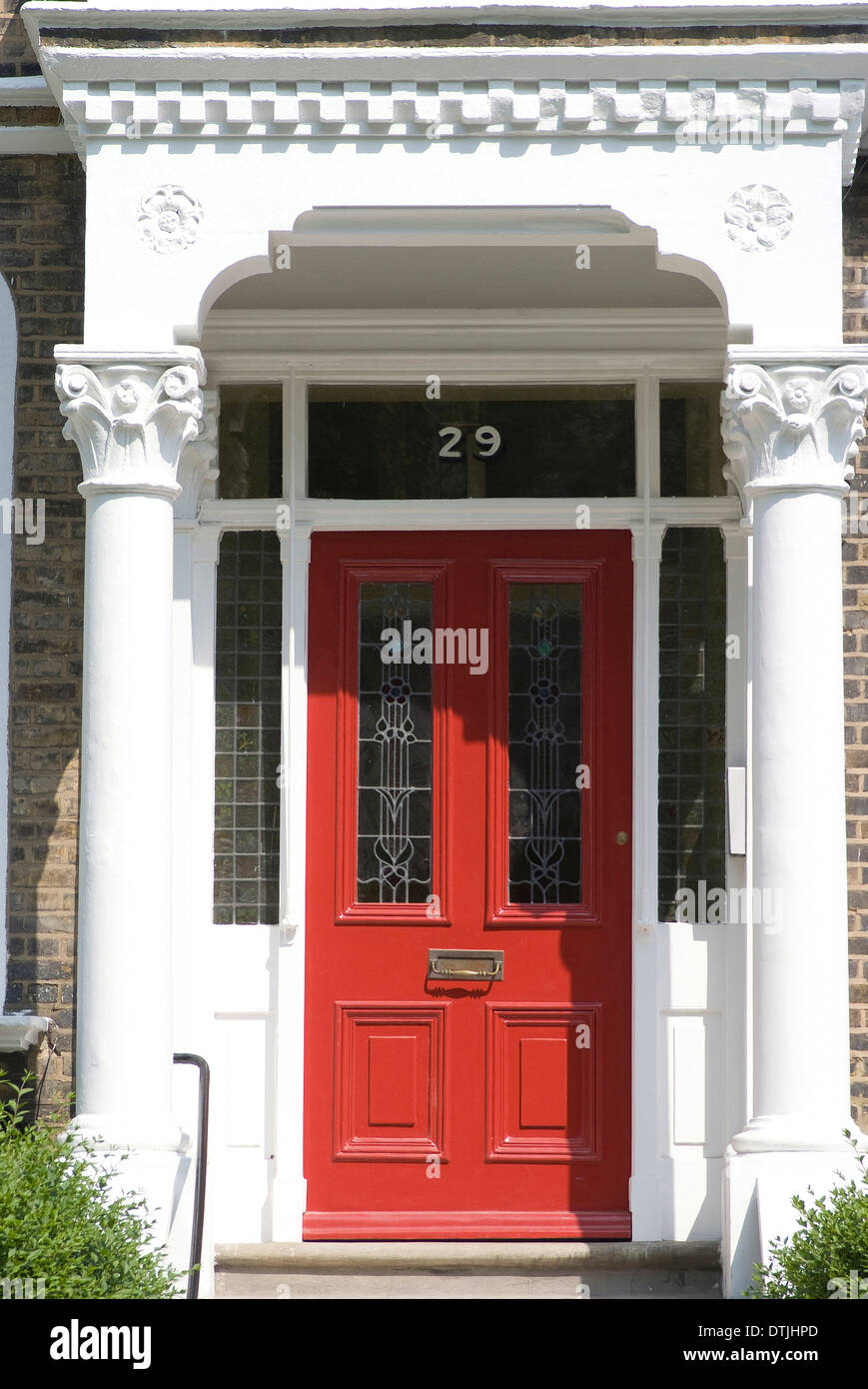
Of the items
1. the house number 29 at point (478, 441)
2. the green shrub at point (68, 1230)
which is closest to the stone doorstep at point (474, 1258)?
the green shrub at point (68, 1230)

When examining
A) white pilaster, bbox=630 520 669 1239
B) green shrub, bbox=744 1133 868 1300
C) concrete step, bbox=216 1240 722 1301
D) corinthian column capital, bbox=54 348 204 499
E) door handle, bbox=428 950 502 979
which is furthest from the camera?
door handle, bbox=428 950 502 979

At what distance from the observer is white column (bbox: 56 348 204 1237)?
15.4 feet

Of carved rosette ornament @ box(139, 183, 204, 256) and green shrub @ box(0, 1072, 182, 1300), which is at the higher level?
carved rosette ornament @ box(139, 183, 204, 256)

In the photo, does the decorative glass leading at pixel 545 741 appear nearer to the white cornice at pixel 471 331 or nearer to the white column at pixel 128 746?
the white cornice at pixel 471 331

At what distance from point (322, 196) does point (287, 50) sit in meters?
0.43

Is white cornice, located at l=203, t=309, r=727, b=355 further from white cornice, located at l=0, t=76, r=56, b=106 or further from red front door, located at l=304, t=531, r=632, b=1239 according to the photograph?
white cornice, located at l=0, t=76, r=56, b=106

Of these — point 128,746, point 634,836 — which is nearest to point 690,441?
point 634,836

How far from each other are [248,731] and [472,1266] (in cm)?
211

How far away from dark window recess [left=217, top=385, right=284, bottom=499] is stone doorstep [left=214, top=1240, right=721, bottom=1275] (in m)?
2.80

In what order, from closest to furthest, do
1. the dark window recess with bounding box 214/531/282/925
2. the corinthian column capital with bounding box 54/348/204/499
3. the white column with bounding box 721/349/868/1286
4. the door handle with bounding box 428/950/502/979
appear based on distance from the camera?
1. the white column with bounding box 721/349/868/1286
2. the corinthian column capital with bounding box 54/348/204/499
3. the door handle with bounding box 428/950/502/979
4. the dark window recess with bounding box 214/531/282/925

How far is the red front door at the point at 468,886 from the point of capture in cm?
579

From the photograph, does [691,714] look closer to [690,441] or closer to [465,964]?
[690,441]

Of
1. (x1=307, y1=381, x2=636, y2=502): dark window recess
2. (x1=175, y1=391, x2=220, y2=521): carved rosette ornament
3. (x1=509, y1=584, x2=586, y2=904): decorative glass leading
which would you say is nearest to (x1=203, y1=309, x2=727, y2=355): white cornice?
(x1=307, y1=381, x2=636, y2=502): dark window recess

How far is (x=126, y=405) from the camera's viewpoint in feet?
15.8
